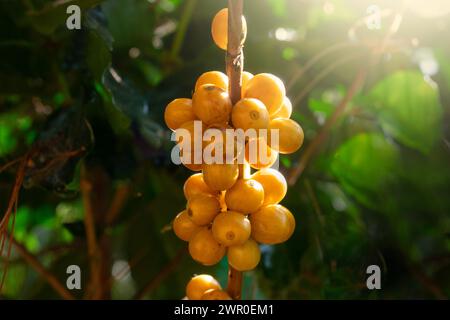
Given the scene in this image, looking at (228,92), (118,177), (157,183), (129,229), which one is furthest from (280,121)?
(129,229)

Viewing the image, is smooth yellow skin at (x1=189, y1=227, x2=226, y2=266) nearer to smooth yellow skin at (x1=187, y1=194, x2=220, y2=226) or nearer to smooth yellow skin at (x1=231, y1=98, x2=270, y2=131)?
smooth yellow skin at (x1=187, y1=194, x2=220, y2=226)

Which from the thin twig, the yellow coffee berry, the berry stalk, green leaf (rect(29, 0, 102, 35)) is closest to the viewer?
the berry stalk

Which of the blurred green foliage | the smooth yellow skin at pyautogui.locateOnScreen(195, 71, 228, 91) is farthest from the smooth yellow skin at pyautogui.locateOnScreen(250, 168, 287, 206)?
the blurred green foliage

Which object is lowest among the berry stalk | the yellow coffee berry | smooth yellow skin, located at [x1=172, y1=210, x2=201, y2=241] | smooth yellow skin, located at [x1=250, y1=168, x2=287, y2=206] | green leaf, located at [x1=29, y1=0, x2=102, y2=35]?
the yellow coffee berry

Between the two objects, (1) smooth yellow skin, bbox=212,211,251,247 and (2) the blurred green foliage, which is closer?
(1) smooth yellow skin, bbox=212,211,251,247

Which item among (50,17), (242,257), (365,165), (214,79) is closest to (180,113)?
(214,79)

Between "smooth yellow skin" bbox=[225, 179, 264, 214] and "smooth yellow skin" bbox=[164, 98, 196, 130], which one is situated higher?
"smooth yellow skin" bbox=[164, 98, 196, 130]

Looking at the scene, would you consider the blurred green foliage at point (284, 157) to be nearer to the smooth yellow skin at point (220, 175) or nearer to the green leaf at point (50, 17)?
the green leaf at point (50, 17)
